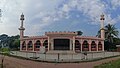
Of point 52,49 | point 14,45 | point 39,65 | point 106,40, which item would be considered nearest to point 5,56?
point 39,65

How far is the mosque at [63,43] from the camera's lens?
59094 millimetres

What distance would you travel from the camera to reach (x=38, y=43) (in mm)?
64375

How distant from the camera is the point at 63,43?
6041cm

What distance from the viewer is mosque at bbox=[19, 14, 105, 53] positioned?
59.1 meters

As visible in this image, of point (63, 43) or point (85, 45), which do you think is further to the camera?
point (85, 45)

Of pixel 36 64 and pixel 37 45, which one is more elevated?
pixel 37 45

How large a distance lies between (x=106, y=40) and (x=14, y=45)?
109 ft

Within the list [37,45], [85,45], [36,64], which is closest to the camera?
[36,64]

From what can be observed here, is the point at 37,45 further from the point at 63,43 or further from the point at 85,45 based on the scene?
the point at 85,45

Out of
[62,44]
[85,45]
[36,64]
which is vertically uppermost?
[62,44]

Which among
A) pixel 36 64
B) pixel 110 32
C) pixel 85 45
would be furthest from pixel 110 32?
pixel 36 64

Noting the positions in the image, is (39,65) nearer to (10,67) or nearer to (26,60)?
(26,60)

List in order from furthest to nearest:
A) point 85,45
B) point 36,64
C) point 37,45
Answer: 1. point 37,45
2. point 85,45
3. point 36,64

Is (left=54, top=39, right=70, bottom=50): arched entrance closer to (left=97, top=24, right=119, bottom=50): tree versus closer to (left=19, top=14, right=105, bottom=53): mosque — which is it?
(left=19, top=14, right=105, bottom=53): mosque
